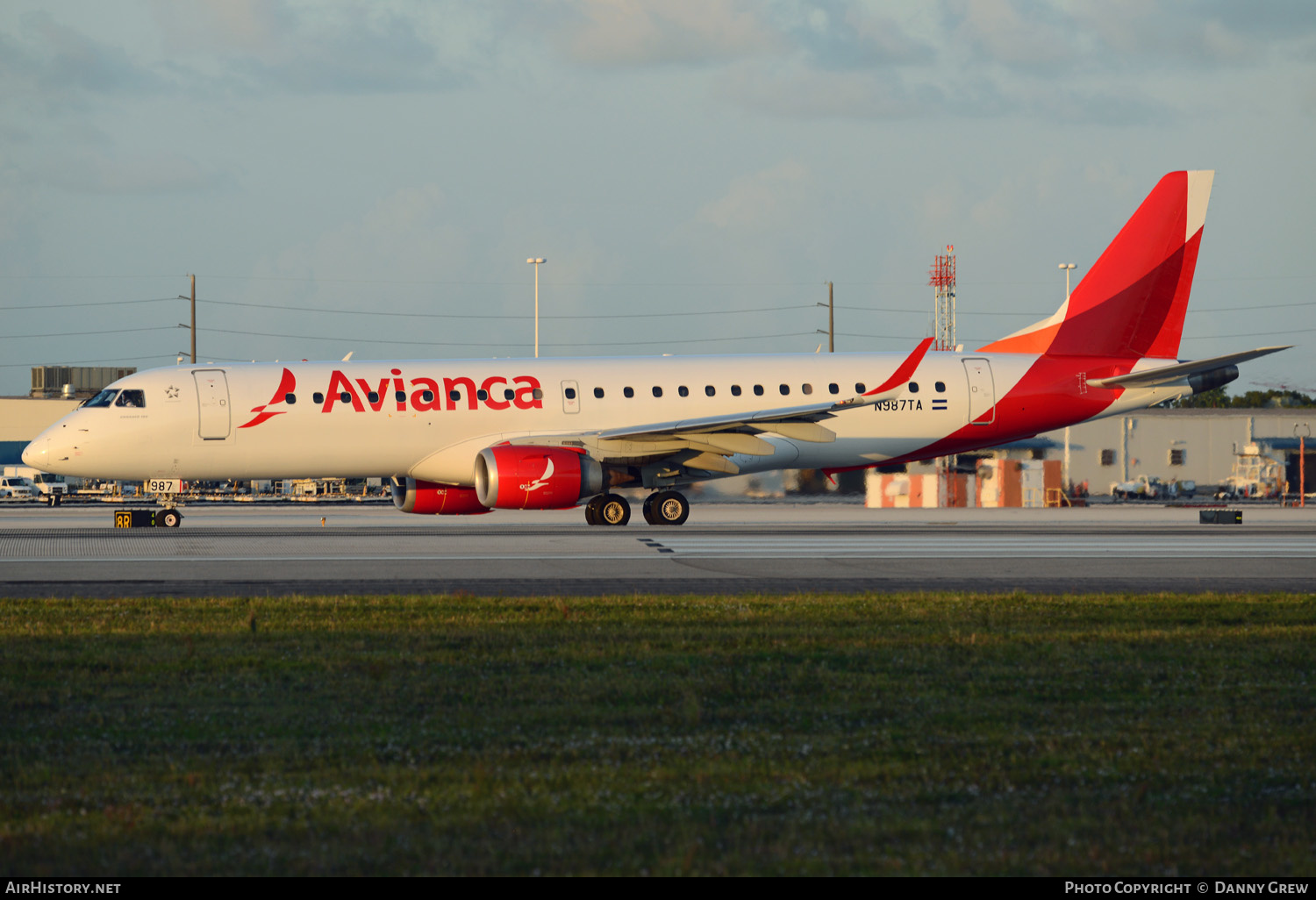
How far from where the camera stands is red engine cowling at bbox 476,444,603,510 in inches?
1009

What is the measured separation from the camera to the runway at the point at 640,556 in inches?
602

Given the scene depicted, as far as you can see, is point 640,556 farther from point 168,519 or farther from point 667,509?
point 168,519

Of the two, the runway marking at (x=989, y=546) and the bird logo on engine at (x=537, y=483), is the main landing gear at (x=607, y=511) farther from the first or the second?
the runway marking at (x=989, y=546)

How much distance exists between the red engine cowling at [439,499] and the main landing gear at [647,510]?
9.01 ft

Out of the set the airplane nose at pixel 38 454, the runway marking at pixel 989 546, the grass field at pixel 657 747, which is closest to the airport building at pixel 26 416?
the airplane nose at pixel 38 454

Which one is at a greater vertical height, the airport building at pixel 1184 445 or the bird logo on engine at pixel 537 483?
the airport building at pixel 1184 445

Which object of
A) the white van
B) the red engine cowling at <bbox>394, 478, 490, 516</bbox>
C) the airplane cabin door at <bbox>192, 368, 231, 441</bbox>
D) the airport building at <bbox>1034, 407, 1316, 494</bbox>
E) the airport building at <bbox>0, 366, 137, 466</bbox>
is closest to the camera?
the airplane cabin door at <bbox>192, 368, 231, 441</bbox>

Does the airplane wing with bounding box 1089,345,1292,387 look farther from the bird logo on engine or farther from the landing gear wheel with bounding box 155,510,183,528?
the landing gear wheel with bounding box 155,510,183,528

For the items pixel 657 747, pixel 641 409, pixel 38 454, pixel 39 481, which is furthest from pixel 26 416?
pixel 657 747

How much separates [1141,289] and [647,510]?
1322cm

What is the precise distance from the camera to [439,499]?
2898cm

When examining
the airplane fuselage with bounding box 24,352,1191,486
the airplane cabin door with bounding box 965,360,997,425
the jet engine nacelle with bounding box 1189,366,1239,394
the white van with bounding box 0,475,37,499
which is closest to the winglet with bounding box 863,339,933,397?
the airplane fuselage with bounding box 24,352,1191,486

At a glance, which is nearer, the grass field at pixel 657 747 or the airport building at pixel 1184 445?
the grass field at pixel 657 747

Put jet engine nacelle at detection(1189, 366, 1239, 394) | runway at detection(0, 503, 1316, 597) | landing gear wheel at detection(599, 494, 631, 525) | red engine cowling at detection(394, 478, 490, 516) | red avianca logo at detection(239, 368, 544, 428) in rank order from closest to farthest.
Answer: runway at detection(0, 503, 1316, 597)
red avianca logo at detection(239, 368, 544, 428)
landing gear wheel at detection(599, 494, 631, 525)
red engine cowling at detection(394, 478, 490, 516)
jet engine nacelle at detection(1189, 366, 1239, 394)
